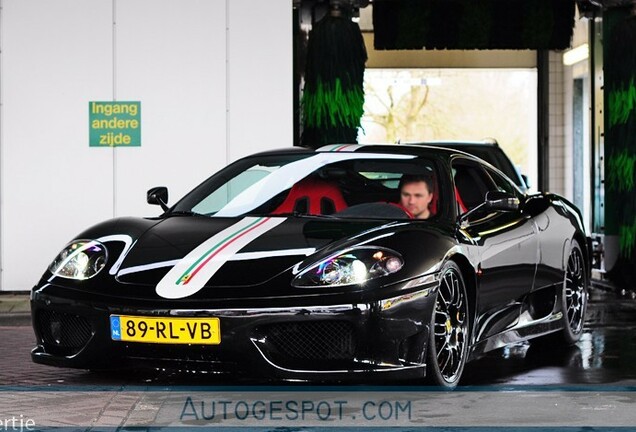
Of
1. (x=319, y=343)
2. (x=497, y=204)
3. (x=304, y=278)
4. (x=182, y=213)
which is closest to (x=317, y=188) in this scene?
(x=182, y=213)

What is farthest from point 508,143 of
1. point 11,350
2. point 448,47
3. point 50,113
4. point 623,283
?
point 11,350

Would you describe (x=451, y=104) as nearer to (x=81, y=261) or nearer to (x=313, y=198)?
(x=313, y=198)

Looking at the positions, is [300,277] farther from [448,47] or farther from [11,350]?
[448,47]

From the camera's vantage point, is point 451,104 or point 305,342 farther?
point 451,104

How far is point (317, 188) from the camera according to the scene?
749 centimetres

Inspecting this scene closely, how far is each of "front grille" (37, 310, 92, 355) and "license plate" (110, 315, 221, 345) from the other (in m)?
0.22

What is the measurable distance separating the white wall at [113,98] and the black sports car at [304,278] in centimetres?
490

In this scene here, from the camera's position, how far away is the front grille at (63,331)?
258 inches

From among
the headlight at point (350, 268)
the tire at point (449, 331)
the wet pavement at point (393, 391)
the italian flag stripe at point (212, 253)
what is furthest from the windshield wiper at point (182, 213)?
the tire at point (449, 331)

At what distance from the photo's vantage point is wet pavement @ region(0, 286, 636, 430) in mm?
5746

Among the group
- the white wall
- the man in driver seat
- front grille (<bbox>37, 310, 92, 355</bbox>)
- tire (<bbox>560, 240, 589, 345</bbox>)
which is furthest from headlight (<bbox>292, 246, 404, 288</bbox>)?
the white wall

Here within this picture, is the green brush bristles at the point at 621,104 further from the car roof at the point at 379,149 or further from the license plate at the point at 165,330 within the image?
the license plate at the point at 165,330

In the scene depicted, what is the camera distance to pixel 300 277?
6258 mm

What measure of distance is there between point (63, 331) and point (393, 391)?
62.3 inches
